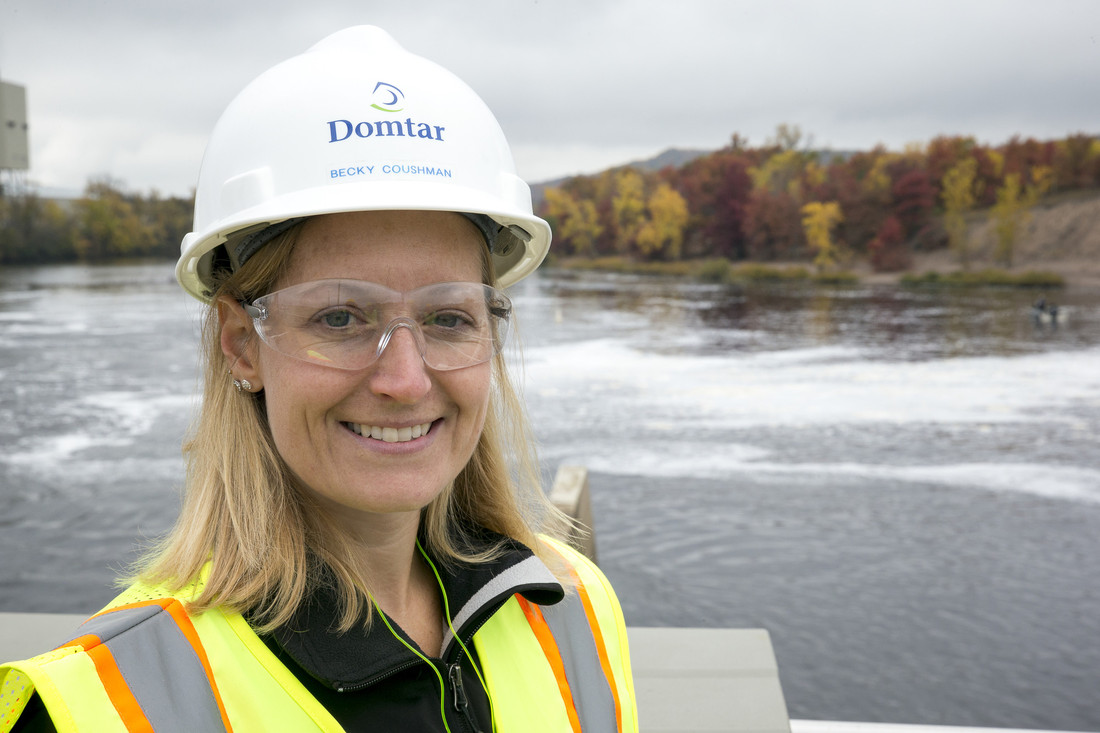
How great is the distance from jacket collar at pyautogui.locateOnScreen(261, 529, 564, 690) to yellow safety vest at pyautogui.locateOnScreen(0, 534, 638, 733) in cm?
4

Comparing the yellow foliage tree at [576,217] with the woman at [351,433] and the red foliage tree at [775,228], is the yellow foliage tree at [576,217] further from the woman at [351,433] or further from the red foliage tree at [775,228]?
the woman at [351,433]

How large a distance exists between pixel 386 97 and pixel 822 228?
71.1 m

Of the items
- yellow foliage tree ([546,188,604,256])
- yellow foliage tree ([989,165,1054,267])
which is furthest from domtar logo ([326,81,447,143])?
yellow foliage tree ([546,188,604,256])

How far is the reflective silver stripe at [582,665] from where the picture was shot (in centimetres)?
151

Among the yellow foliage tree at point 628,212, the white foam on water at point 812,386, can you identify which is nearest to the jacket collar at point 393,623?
the white foam on water at point 812,386

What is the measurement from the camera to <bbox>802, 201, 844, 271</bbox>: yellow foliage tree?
224 feet

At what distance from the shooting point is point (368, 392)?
1.38m

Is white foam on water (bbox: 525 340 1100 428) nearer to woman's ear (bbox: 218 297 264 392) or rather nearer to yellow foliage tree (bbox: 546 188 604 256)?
woman's ear (bbox: 218 297 264 392)

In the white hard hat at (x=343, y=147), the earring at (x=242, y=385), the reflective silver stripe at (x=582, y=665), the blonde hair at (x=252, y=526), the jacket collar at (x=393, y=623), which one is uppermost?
the white hard hat at (x=343, y=147)

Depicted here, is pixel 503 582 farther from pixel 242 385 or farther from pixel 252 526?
pixel 242 385

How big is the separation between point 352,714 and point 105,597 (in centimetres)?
937

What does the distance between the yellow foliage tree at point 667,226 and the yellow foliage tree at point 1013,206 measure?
25.1 m

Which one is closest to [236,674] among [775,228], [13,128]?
[13,128]

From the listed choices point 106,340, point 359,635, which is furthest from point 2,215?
point 359,635
